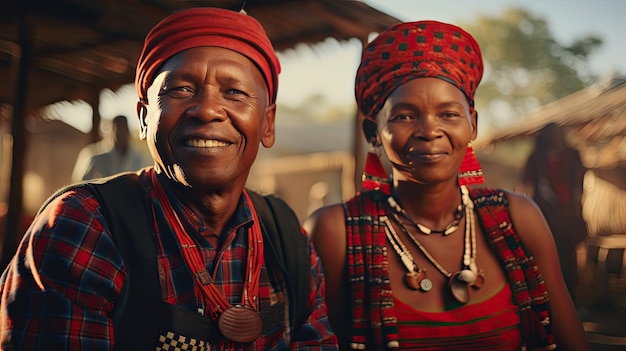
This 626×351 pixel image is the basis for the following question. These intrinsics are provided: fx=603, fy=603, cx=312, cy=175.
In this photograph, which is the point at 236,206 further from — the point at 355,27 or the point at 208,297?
the point at 355,27

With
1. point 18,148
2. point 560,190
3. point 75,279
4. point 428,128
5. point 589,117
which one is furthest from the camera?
point 589,117

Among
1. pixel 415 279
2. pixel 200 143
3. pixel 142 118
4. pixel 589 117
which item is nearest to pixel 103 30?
pixel 142 118

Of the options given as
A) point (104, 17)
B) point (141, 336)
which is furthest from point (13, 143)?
point (141, 336)

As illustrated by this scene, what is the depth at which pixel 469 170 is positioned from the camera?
2.71 metres

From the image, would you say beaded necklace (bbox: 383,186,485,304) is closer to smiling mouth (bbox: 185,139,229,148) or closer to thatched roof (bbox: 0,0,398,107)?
smiling mouth (bbox: 185,139,229,148)

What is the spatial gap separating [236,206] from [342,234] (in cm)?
64

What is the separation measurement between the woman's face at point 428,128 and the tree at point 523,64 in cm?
2682

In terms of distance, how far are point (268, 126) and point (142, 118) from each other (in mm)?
468

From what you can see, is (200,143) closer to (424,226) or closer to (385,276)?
(385,276)

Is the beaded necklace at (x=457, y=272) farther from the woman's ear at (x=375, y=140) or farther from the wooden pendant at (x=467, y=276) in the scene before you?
the woman's ear at (x=375, y=140)

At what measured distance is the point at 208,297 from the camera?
198 centimetres

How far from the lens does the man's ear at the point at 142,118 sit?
216cm

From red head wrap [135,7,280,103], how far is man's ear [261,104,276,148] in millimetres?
195

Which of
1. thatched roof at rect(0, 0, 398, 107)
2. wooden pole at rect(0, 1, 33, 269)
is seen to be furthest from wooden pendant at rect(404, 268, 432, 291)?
wooden pole at rect(0, 1, 33, 269)
